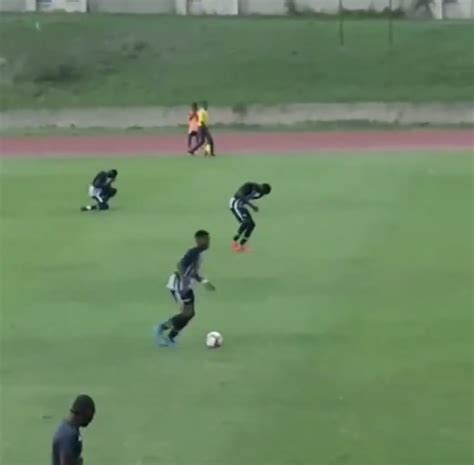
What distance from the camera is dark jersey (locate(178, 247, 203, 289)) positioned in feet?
43.5

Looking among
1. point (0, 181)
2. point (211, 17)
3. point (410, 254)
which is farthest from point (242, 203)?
point (211, 17)

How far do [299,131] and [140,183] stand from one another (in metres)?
17.4

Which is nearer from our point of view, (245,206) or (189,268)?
(189,268)

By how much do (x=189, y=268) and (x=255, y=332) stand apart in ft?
3.84

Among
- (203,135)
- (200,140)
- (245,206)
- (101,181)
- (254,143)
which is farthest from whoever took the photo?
(254,143)

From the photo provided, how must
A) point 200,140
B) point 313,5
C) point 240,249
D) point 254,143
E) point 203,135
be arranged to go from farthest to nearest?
point 313,5 < point 254,143 < point 200,140 < point 203,135 < point 240,249

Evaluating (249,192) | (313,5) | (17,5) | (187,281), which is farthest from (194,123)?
(17,5)

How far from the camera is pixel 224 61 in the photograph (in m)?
52.8

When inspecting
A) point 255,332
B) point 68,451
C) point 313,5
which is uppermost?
point 313,5

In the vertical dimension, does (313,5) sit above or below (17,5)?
below

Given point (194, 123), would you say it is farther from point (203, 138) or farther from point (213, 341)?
point (213, 341)

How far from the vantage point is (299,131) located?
4547 centimetres

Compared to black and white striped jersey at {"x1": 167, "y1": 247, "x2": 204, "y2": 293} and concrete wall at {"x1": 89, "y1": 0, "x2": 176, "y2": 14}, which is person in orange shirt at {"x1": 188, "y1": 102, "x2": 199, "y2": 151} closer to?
black and white striped jersey at {"x1": 167, "y1": 247, "x2": 204, "y2": 293}

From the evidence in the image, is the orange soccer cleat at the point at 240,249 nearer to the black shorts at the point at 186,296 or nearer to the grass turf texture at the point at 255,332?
the grass turf texture at the point at 255,332
